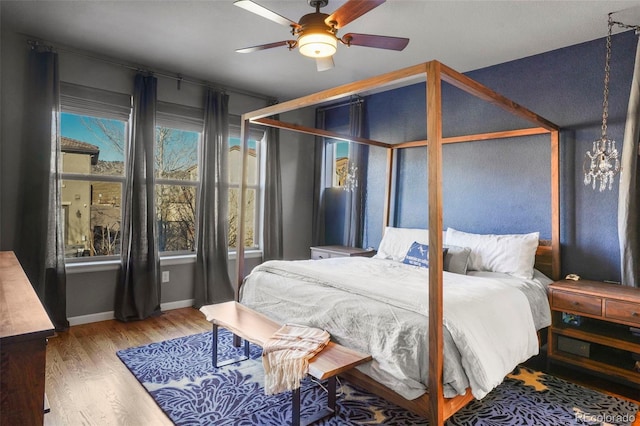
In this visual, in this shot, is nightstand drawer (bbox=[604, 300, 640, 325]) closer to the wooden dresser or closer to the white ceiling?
the white ceiling

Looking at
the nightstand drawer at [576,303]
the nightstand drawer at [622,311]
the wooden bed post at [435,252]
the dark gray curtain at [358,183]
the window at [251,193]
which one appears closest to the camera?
the wooden bed post at [435,252]

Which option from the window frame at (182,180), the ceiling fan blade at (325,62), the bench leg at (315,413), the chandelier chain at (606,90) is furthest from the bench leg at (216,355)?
the chandelier chain at (606,90)

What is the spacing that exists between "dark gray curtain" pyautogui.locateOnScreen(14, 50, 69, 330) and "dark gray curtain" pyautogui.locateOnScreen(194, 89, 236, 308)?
1.33 meters

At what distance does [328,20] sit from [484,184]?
2.31 meters

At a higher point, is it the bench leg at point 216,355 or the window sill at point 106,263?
the window sill at point 106,263

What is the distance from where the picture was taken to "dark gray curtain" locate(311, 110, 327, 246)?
16.7 ft

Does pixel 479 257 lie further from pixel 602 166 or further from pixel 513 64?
pixel 513 64

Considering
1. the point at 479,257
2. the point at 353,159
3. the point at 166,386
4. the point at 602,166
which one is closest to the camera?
the point at 166,386

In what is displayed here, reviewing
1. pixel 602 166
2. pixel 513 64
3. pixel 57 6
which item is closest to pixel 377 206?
pixel 513 64

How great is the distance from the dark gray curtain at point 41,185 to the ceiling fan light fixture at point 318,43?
2.41 m

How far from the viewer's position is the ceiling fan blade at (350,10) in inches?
74.5

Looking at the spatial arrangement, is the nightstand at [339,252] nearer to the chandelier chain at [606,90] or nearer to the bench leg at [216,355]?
the bench leg at [216,355]

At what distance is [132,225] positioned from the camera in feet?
12.0

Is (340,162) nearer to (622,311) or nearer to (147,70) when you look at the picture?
(147,70)
